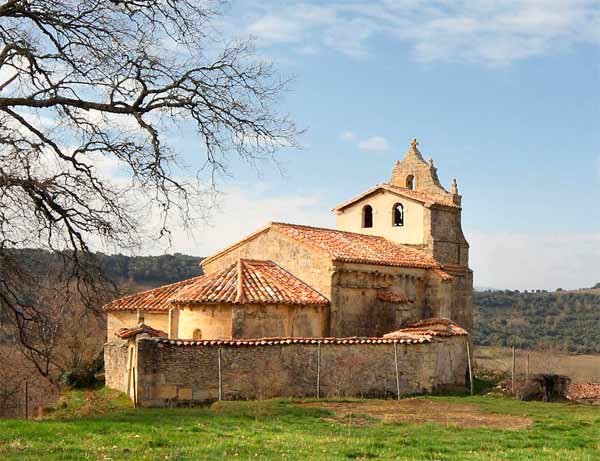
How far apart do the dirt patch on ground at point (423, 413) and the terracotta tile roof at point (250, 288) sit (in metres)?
4.93

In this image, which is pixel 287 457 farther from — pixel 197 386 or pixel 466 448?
pixel 197 386

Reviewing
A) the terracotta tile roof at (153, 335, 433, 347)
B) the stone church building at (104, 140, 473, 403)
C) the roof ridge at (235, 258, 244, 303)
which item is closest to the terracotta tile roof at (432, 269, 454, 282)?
the stone church building at (104, 140, 473, 403)

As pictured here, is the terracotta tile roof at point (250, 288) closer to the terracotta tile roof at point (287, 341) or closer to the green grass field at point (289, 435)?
the terracotta tile roof at point (287, 341)

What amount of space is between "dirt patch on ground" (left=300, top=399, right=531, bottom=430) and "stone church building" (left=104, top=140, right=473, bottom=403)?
2605mm

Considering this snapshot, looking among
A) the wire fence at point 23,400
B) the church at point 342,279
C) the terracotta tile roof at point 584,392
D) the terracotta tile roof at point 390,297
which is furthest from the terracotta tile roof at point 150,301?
the terracotta tile roof at point 584,392

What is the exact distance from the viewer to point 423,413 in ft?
57.5

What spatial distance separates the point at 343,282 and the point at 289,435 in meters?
12.1

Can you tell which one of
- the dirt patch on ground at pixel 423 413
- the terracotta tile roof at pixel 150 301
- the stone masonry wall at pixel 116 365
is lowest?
the dirt patch on ground at pixel 423 413

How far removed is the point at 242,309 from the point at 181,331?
216 centimetres

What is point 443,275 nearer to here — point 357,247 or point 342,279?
point 357,247

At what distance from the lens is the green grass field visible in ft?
38.0

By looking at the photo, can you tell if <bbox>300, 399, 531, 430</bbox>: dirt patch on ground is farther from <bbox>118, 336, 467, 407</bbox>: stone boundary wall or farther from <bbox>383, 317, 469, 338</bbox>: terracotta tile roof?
<bbox>383, 317, 469, 338</bbox>: terracotta tile roof

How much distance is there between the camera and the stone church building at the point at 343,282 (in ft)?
75.7

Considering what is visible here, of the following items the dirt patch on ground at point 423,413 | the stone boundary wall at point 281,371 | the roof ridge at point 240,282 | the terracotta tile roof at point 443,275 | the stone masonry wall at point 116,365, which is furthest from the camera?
the terracotta tile roof at point 443,275
